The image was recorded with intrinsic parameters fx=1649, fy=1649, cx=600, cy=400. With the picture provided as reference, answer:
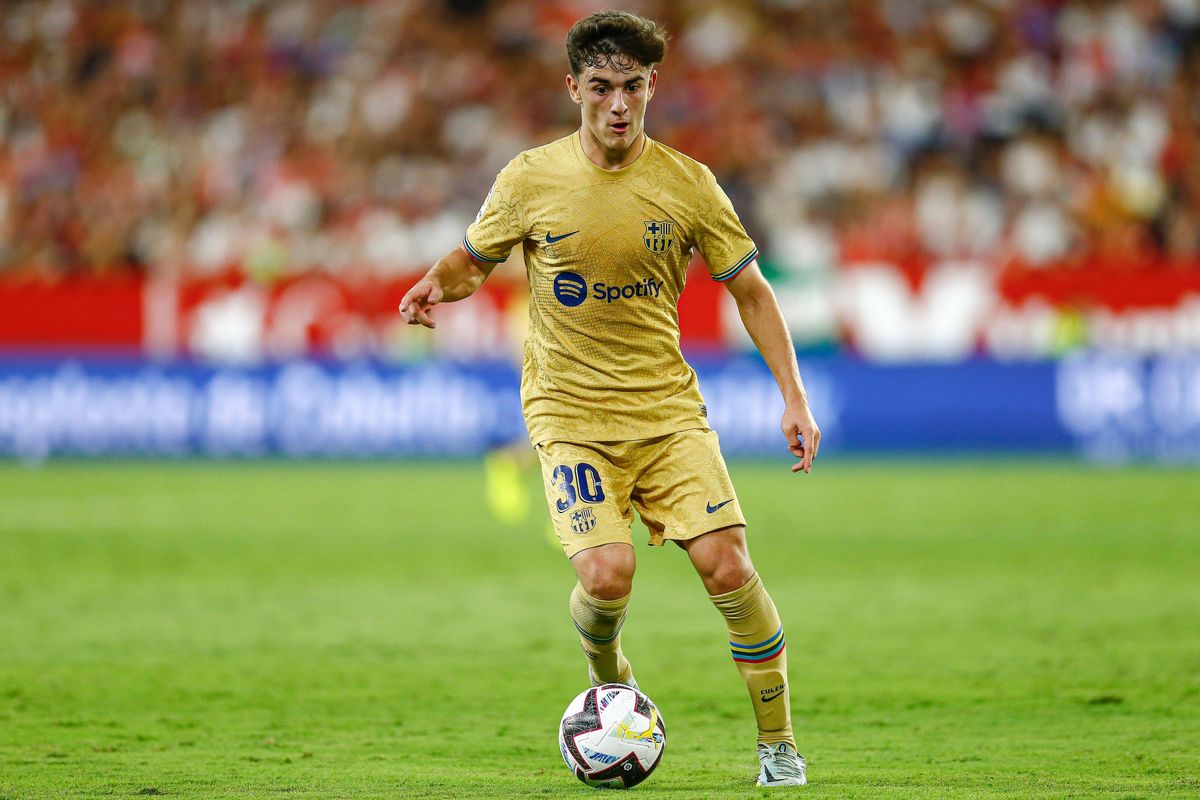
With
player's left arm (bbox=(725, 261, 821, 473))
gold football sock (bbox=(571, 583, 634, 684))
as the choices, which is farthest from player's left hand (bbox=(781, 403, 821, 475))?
gold football sock (bbox=(571, 583, 634, 684))

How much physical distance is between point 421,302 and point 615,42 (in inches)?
40.8

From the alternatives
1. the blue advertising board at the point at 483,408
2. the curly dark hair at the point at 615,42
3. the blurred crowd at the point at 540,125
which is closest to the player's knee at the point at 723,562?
the curly dark hair at the point at 615,42

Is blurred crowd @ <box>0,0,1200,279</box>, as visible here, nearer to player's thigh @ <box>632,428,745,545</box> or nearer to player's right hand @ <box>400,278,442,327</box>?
player's thigh @ <box>632,428,745,545</box>

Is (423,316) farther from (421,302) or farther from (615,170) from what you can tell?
(615,170)

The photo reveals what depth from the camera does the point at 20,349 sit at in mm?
21609

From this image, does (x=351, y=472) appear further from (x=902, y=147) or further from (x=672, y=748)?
(x=672, y=748)

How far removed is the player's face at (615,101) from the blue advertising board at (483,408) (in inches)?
544

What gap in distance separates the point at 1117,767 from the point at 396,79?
20.2 metres

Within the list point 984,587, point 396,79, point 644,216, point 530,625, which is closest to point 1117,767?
point 644,216

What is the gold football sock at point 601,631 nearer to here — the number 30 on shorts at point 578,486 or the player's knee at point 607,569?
the player's knee at point 607,569

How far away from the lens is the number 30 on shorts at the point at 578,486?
17.6 ft

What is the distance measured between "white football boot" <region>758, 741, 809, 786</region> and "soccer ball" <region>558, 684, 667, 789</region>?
33 cm

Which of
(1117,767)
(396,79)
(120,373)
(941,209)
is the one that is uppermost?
(396,79)

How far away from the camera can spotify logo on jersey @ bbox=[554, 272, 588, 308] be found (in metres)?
5.42
